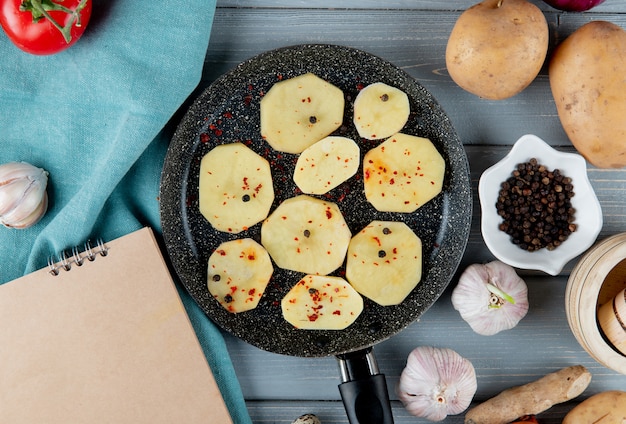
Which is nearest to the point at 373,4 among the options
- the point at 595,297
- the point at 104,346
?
the point at 595,297

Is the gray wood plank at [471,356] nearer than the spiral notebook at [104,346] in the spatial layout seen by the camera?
No

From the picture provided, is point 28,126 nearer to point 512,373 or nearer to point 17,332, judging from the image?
point 17,332

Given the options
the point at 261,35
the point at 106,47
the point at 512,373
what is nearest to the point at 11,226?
the point at 106,47

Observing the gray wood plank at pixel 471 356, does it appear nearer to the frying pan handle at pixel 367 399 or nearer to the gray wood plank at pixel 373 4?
the frying pan handle at pixel 367 399

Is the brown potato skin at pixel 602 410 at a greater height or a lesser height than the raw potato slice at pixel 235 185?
lesser

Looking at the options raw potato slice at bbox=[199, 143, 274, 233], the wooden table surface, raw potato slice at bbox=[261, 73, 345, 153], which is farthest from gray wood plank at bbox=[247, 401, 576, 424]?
raw potato slice at bbox=[261, 73, 345, 153]

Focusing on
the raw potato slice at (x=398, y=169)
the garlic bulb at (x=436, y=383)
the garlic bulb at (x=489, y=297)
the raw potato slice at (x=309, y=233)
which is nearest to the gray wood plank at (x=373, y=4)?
the raw potato slice at (x=398, y=169)
